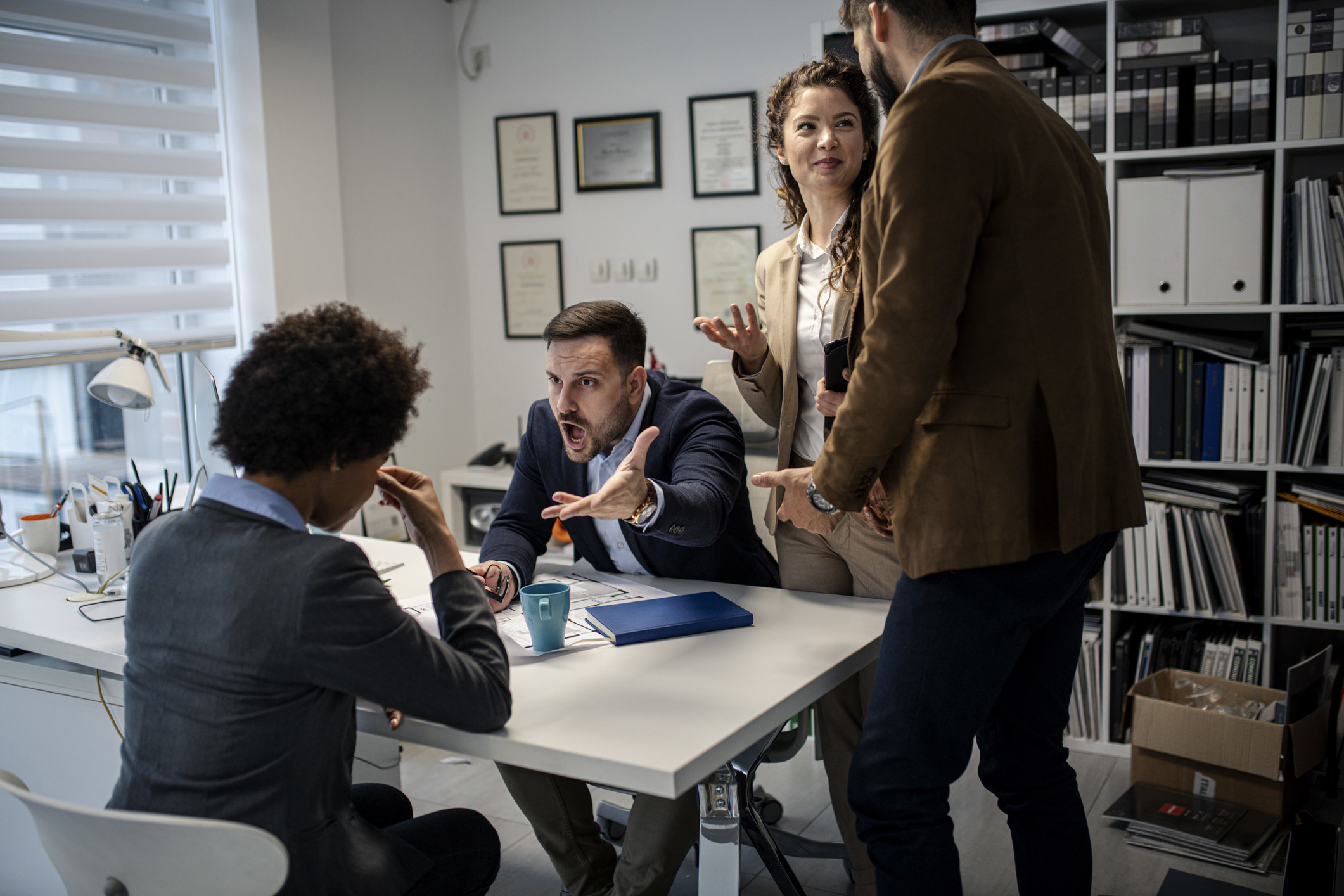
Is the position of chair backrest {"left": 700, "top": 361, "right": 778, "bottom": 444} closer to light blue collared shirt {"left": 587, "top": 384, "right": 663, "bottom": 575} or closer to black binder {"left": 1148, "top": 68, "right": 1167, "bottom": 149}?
light blue collared shirt {"left": 587, "top": 384, "right": 663, "bottom": 575}

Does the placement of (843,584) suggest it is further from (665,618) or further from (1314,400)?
(1314,400)

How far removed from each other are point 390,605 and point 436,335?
3.13m

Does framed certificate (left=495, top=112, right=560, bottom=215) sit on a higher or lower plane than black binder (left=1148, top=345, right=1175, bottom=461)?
higher

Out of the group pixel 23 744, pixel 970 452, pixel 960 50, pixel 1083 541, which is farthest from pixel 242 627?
pixel 23 744

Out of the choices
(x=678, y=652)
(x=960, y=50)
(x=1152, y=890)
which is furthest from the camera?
(x=1152, y=890)

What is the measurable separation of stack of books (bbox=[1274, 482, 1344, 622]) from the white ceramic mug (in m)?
3.10

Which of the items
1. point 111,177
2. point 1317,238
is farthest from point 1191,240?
point 111,177

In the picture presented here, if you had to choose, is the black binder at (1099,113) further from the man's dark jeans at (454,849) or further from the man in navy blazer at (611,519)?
the man's dark jeans at (454,849)

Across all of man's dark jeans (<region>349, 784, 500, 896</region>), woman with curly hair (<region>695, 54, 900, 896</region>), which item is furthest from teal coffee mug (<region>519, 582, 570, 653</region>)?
woman with curly hair (<region>695, 54, 900, 896</region>)

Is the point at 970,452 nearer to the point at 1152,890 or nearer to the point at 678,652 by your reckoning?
the point at 678,652

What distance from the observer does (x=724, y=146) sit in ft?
12.2

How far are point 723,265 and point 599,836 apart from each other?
2309 millimetres

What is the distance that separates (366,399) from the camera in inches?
48.8

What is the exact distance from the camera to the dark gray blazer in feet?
3.65
